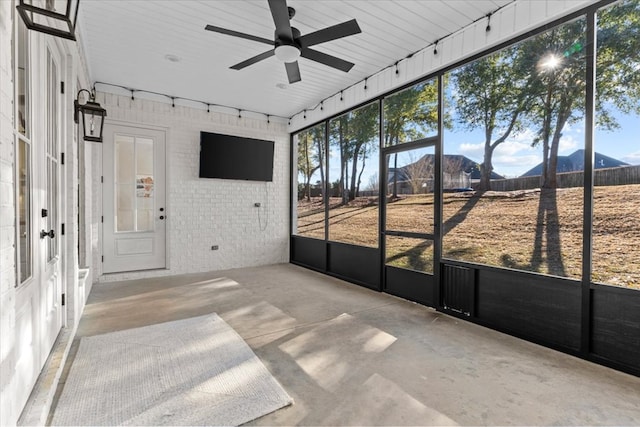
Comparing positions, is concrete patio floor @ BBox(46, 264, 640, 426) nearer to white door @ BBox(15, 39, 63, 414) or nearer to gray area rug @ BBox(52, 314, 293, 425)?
gray area rug @ BBox(52, 314, 293, 425)

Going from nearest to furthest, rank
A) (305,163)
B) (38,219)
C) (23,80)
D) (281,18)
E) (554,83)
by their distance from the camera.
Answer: (23,80) < (38,219) < (281,18) < (554,83) < (305,163)

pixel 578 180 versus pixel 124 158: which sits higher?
pixel 124 158

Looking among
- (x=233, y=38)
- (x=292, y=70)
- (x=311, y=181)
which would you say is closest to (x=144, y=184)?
(x=311, y=181)

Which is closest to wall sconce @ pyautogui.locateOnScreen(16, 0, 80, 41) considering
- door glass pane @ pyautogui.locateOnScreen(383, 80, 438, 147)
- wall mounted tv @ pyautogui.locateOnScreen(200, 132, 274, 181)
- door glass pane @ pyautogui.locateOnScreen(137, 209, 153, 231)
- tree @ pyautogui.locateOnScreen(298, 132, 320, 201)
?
wall mounted tv @ pyautogui.locateOnScreen(200, 132, 274, 181)

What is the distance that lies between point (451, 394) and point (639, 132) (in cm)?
239

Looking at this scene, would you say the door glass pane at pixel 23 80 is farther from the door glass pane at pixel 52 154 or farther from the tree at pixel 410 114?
the tree at pixel 410 114

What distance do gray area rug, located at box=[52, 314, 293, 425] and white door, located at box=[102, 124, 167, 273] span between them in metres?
2.62

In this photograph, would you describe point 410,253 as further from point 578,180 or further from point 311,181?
point 311,181

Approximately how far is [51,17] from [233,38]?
2.45 metres

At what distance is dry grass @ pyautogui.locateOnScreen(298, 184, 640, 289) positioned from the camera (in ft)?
8.40

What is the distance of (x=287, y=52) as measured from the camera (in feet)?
Result: 9.83

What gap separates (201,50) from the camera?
387 cm

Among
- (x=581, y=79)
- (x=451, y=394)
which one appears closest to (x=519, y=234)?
(x=581, y=79)

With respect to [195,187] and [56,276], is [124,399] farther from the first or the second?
[195,187]
